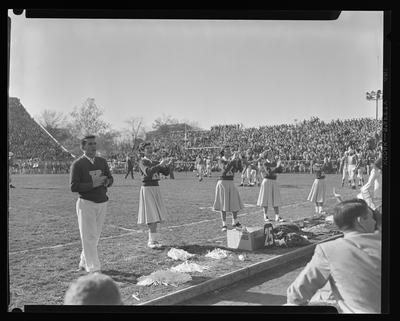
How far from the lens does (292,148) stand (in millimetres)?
3945

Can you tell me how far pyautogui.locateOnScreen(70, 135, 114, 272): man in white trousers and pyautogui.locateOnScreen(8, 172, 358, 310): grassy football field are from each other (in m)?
0.08

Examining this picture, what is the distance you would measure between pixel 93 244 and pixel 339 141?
7.99 feet

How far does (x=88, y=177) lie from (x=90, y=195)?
0.68ft

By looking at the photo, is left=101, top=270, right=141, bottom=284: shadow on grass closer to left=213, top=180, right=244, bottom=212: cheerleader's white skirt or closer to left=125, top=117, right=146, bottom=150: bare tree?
left=213, top=180, right=244, bottom=212: cheerleader's white skirt

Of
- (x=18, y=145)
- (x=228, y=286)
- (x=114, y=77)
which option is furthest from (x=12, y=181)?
(x=228, y=286)

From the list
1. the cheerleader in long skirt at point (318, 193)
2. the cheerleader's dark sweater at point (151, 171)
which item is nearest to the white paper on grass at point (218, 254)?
the cheerleader's dark sweater at point (151, 171)

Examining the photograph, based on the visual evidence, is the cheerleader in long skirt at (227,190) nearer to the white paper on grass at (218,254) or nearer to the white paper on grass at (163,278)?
the white paper on grass at (218,254)

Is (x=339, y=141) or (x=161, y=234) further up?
(x=339, y=141)

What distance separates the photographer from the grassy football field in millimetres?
3309

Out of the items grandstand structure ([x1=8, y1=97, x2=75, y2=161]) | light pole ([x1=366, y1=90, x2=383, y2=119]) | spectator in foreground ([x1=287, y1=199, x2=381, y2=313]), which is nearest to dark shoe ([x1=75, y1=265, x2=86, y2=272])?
grandstand structure ([x1=8, y1=97, x2=75, y2=161])

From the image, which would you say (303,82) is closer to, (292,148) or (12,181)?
(292,148)

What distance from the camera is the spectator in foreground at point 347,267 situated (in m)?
2.38

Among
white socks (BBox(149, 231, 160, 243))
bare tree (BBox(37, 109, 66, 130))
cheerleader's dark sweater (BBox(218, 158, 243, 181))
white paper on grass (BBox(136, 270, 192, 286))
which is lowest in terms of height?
white paper on grass (BBox(136, 270, 192, 286))

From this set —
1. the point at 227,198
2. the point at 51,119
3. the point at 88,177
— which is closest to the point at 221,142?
the point at 227,198
